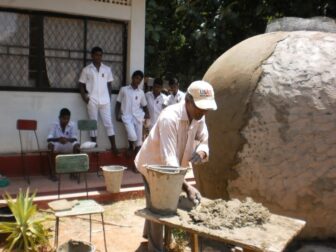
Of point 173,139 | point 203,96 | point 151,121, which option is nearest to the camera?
point 203,96

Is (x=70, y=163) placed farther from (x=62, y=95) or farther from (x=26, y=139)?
(x=62, y=95)

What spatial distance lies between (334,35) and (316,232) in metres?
2.06

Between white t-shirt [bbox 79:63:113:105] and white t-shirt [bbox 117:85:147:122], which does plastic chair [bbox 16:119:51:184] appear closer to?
white t-shirt [bbox 79:63:113:105]

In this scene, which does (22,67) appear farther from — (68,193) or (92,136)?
(68,193)

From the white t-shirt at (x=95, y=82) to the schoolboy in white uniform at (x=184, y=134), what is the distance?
348 cm

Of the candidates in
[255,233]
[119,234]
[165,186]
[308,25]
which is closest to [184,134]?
[165,186]

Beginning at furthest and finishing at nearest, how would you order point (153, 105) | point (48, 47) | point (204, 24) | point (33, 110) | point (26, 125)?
point (204, 24) → point (153, 105) → point (48, 47) → point (33, 110) → point (26, 125)

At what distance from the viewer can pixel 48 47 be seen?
7207mm

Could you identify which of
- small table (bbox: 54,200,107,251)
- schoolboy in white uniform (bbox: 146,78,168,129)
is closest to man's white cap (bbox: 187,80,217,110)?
small table (bbox: 54,200,107,251)

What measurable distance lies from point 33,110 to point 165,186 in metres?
4.27

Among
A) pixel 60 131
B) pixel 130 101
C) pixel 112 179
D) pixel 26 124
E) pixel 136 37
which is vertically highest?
pixel 136 37

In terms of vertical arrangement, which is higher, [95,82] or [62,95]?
[95,82]

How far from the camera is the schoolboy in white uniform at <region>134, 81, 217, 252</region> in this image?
3496 mm

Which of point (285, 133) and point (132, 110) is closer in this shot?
point (285, 133)
